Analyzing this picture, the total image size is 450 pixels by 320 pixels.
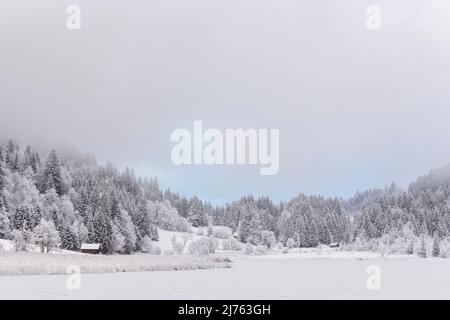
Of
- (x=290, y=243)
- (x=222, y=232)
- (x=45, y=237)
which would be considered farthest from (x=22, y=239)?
(x=290, y=243)

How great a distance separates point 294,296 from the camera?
35344 mm

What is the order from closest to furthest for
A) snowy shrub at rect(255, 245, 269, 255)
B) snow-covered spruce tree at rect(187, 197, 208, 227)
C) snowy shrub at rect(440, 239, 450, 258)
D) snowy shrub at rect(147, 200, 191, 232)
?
1. snowy shrub at rect(440, 239, 450, 258)
2. snowy shrub at rect(255, 245, 269, 255)
3. snowy shrub at rect(147, 200, 191, 232)
4. snow-covered spruce tree at rect(187, 197, 208, 227)

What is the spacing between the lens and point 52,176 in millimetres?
148750

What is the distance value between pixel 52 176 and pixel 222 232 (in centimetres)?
5620

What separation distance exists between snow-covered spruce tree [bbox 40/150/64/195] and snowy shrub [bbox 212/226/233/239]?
52.3 meters

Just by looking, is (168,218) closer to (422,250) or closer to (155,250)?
Result: (155,250)

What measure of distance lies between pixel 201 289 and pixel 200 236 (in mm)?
133831

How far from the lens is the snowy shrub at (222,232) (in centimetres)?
17670

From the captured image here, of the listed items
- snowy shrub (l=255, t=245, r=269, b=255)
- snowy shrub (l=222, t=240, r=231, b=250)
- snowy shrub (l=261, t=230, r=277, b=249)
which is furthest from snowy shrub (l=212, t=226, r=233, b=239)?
snowy shrub (l=255, t=245, r=269, b=255)

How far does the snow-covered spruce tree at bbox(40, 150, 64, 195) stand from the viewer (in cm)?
14231

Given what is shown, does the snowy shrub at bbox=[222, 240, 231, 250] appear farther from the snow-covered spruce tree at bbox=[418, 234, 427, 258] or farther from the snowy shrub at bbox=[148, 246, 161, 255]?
the snow-covered spruce tree at bbox=[418, 234, 427, 258]

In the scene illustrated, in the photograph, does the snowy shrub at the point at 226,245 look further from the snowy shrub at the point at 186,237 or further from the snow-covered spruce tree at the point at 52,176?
the snow-covered spruce tree at the point at 52,176

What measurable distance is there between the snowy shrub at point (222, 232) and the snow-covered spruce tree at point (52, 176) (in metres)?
52.3
